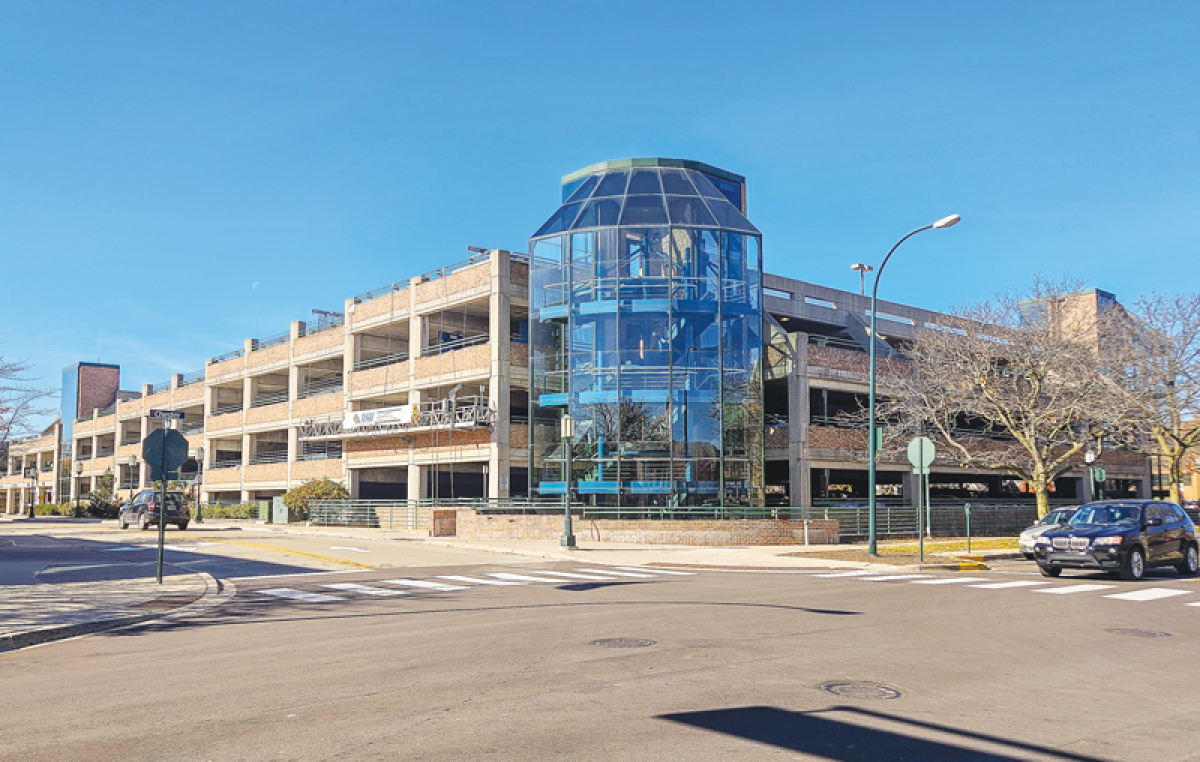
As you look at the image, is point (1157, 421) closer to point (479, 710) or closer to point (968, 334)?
point (968, 334)

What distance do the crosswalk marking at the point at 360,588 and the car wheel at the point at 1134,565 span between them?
1353 cm

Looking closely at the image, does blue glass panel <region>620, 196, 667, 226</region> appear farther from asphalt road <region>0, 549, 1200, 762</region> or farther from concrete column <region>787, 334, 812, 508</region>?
asphalt road <region>0, 549, 1200, 762</region>

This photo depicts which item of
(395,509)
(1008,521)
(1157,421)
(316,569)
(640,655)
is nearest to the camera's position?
(640,655)

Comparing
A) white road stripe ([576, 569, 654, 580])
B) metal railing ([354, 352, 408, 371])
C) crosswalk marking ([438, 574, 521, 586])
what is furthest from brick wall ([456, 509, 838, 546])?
metal railing ([354, 352, 408, 371])

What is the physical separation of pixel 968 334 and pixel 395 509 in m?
26.1

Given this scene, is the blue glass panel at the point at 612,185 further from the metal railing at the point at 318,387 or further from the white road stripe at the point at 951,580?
the metal railing at the point at 318,387

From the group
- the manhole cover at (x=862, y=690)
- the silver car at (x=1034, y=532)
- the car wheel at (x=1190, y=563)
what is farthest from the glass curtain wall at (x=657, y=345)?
the manhole cover at (x=862, y=690)

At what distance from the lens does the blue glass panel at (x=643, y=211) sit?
37531mm

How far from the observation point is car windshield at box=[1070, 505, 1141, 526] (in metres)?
19.0

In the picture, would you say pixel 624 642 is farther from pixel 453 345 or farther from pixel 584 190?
pixel 453 345

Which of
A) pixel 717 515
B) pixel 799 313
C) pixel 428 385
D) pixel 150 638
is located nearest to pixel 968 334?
pixel 799 313

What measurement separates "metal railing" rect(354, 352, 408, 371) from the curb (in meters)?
33.4

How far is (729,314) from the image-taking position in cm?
3747

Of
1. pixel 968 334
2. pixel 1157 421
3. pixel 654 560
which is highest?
pixel 968 334
